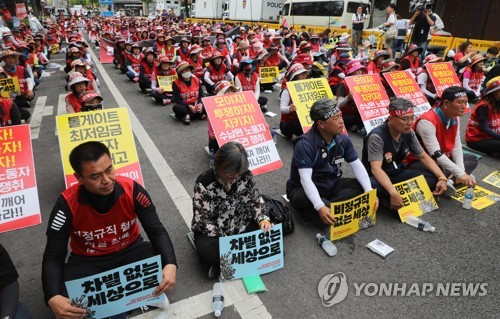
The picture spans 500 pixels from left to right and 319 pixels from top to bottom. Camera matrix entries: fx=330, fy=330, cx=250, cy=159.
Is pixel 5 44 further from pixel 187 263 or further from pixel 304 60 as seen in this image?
pixel 187 263

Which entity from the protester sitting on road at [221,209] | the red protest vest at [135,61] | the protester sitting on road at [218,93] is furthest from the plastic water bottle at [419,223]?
the red protest vest at [135,61]

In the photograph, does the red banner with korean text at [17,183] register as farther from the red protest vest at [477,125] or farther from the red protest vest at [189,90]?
the red protest vest at [477,125]

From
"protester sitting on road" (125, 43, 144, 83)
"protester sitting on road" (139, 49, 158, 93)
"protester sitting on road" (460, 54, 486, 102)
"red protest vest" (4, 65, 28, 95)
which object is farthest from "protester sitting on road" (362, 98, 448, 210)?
"protester sitting on road" (125, 43, 144, 83)

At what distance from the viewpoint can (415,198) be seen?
13.1ft

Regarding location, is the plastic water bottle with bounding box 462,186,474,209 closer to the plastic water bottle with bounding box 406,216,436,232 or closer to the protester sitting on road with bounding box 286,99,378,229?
the plastic water bottle with bounding box 406,216,436,232

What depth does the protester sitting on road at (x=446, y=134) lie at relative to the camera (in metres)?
4.04

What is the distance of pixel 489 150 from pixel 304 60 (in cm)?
569

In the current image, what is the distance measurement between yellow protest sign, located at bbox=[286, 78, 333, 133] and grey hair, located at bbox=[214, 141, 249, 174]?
3.18 meters

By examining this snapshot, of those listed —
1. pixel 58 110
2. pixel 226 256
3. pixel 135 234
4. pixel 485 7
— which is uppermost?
pixel 485 7

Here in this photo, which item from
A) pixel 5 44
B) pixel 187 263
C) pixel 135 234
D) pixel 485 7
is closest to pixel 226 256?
pixel 187 263

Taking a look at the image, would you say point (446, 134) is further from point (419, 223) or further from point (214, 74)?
point (214, 74)

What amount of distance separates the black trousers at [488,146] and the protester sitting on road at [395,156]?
2331 mm

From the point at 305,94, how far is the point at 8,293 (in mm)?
5003

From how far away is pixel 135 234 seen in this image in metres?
2.80
